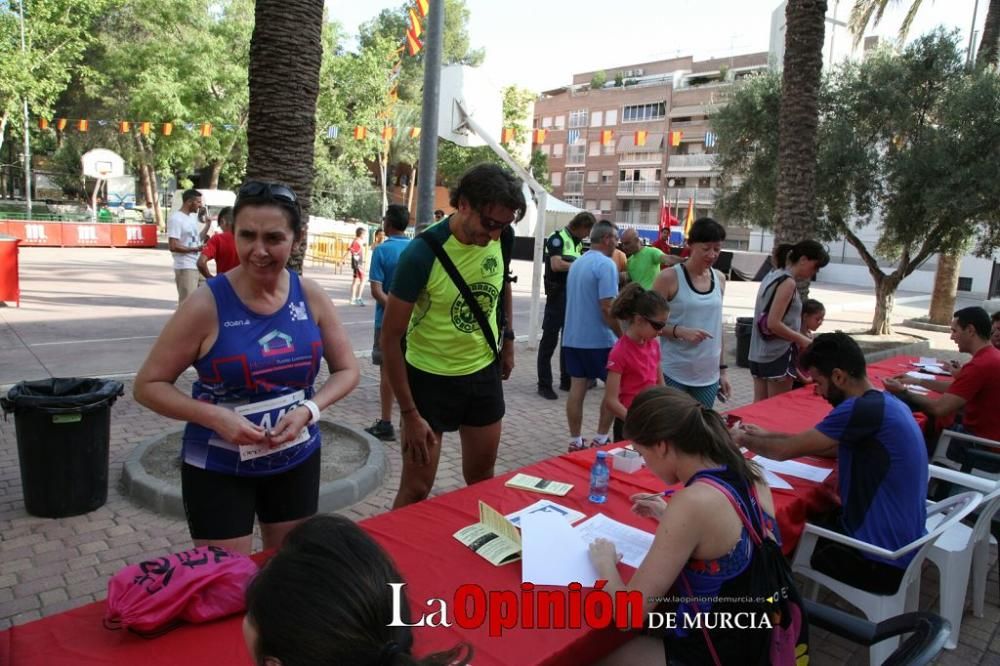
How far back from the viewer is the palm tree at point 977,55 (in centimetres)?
1332

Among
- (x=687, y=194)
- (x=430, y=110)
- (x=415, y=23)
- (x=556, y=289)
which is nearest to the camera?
(x=430, y=110)

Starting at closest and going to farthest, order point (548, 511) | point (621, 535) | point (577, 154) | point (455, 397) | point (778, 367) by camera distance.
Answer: point (621, 535), point (548, 511), point (455, 397), point (778, 367), point (577, 154)

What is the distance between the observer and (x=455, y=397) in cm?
318

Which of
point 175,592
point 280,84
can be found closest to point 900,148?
point 280,84

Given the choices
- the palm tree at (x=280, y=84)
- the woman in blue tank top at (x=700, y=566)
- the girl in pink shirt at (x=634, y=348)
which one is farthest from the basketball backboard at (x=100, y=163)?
the woman in blue tank top at (x=700, y=566)

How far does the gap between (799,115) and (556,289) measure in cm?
450

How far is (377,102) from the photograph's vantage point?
107 feet

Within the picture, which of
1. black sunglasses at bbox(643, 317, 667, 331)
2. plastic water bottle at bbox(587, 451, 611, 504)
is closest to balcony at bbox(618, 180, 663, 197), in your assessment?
black sunglasses at bbox(643, 317, 667, 331)

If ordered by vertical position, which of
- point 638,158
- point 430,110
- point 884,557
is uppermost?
point 638,158

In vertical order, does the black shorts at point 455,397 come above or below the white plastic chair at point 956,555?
above

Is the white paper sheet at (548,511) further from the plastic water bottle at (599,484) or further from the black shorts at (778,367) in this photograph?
the black shorts at (778,367)

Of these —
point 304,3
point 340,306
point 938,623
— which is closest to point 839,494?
point 938,623

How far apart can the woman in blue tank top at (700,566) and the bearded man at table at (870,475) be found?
106cm

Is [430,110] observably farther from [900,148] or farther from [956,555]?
[900,148]
